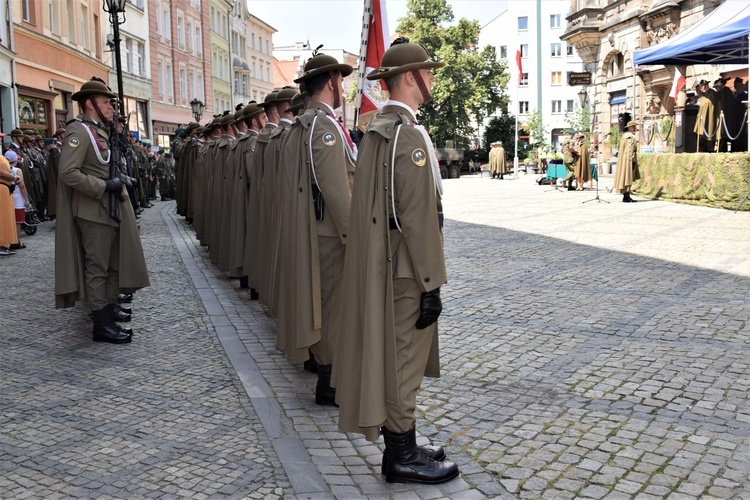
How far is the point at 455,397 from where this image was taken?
207 inches

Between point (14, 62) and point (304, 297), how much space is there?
20536 mm

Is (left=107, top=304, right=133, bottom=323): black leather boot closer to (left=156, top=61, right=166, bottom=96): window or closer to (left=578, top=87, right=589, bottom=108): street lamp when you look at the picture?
(left=578, top=87, right=589, bottom=108): street lamp

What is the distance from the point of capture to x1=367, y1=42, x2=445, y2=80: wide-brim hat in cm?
388

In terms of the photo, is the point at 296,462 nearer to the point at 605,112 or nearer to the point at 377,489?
the point at 377,489

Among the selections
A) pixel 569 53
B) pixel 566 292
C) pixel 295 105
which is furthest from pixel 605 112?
pixel 569 53

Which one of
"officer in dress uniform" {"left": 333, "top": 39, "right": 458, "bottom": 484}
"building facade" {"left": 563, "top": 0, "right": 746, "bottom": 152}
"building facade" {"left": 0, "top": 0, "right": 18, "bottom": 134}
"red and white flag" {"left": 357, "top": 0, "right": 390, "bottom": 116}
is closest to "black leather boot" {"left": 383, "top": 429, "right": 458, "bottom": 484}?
"officer in dress uniform" {"left": 333, "top": 39, "right": 458, "bottom": 484}

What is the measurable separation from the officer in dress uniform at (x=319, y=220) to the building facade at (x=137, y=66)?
3343 centimetres

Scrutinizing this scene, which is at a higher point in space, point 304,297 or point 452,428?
point 304,297

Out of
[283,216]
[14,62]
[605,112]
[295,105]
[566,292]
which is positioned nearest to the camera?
[283,216]

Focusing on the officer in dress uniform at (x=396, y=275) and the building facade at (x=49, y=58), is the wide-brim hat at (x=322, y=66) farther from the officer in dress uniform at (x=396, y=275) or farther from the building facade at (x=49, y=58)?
the building facade at (x=49, y=58)

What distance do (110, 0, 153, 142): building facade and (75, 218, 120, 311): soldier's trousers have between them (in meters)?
31.5

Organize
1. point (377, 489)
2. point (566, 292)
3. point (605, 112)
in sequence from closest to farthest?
point (377, 489)
point (566, 292)
point (605, 112)

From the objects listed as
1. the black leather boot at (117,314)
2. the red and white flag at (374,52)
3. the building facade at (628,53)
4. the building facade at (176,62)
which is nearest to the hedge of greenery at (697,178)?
the building facade at (628,53)

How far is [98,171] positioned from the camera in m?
6.95
